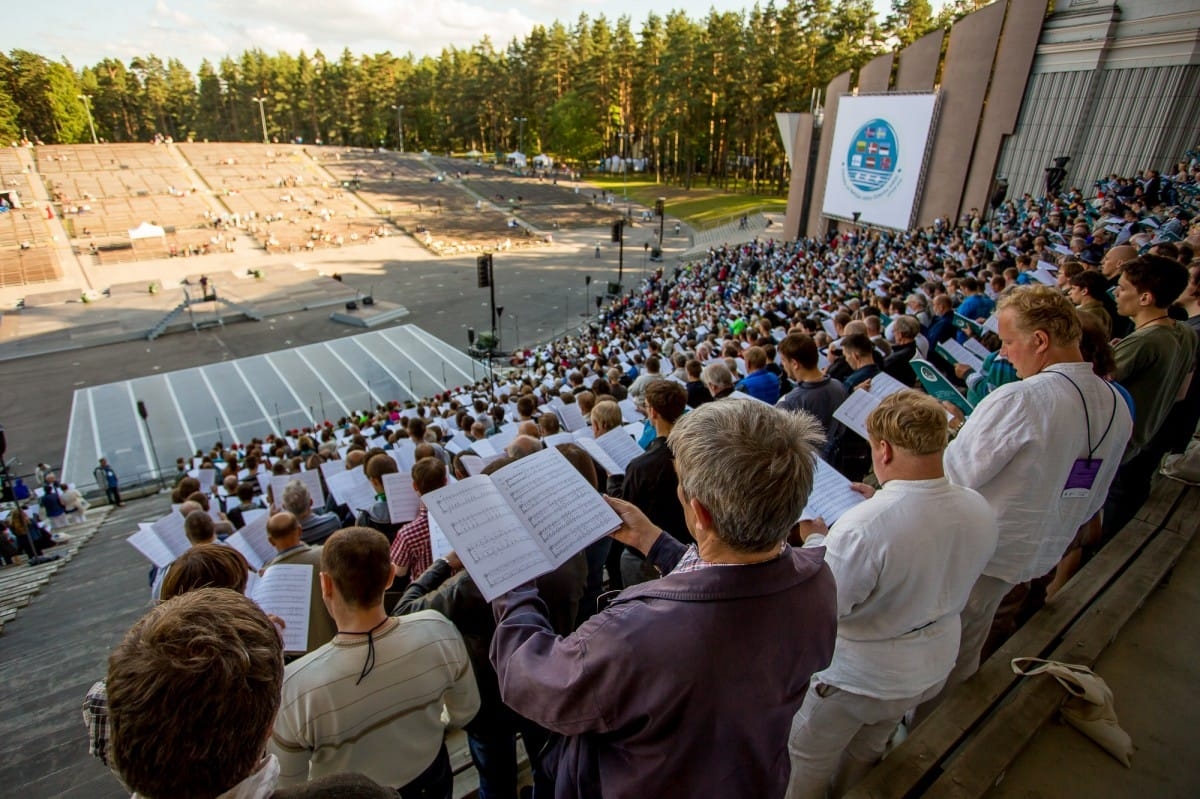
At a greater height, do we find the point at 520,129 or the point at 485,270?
the point at 520,129

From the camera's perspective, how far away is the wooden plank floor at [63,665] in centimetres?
441

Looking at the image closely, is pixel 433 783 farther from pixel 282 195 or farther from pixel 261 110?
pixel 261 110

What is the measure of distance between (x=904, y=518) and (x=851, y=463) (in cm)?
278

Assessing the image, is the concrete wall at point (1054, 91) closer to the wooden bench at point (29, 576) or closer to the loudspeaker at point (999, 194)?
the loudspeaker at point (999, 194)

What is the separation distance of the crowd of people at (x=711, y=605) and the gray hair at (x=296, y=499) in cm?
2

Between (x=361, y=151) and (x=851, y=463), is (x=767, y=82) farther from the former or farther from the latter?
(x=851, y=463)

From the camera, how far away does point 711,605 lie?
1290 mm

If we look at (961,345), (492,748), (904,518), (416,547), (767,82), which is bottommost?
(492,748)

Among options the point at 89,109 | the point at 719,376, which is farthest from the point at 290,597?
the point at 89,109

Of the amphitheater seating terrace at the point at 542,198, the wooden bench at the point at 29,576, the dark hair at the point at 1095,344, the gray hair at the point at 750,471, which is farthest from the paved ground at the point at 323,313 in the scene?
the dark hair at the point at 1095,344

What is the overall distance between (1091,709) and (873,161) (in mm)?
27185

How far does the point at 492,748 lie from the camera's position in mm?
2594

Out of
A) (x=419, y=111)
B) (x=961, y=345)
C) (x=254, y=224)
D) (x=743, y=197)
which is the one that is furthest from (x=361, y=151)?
(x=961, y=345)

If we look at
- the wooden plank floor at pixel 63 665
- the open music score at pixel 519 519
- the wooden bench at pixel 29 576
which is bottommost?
the wooden bench at pixel 29 576
